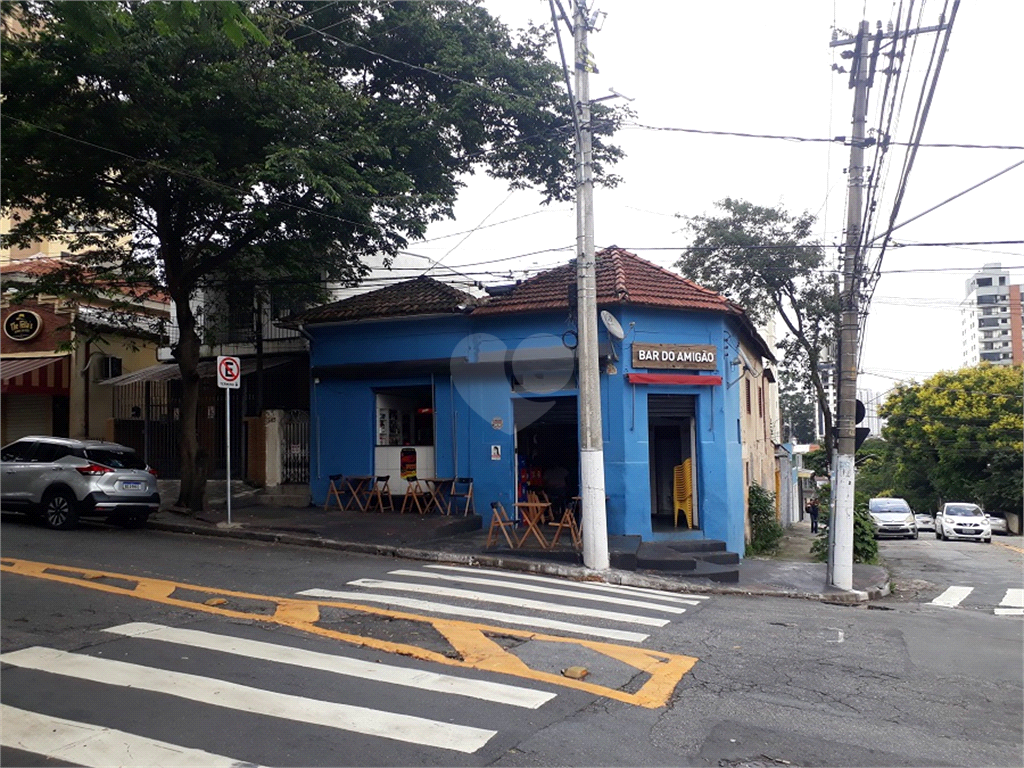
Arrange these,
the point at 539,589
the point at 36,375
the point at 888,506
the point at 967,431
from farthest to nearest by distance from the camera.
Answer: the point at 967,431, the point at 888,506, the point at 36,375, the point at 539,589

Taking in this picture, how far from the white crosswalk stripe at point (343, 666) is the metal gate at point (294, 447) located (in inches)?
485

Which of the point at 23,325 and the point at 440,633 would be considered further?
the point at 23,325

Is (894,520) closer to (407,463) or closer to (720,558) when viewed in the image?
(720,558)

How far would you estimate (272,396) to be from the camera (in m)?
22.6

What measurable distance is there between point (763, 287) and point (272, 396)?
15344 mm

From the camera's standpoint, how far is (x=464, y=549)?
14781 millimetres

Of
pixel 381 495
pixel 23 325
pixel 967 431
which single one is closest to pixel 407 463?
pixel 381 495

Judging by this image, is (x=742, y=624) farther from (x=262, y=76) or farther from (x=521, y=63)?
(x=521, y=63)

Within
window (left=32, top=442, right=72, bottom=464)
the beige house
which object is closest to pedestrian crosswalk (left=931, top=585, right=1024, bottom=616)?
window (left=32, top=442, right=72, bottom=464)

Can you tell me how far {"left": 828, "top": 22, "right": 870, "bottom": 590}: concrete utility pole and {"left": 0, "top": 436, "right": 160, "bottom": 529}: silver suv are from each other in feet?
39.1


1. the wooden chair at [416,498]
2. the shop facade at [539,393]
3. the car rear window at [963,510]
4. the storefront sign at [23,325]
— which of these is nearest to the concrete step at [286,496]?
the shop facade at [539,393]

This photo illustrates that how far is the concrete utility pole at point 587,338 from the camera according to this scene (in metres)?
13.5

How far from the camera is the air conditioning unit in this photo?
2481 cm

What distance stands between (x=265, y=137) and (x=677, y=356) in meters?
8.62
